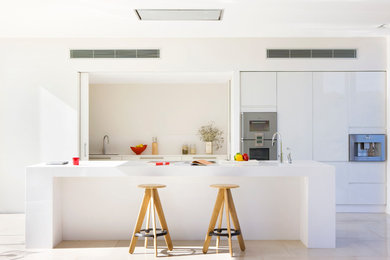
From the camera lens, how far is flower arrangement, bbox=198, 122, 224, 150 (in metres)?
8.25

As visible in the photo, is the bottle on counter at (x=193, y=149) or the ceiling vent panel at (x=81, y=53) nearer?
the ceiling vent panel at (x=81, y=53)

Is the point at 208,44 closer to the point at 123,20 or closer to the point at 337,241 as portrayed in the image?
the point at 123,20

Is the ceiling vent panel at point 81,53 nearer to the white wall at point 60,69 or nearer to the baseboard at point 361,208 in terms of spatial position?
the white wall at point 60,69

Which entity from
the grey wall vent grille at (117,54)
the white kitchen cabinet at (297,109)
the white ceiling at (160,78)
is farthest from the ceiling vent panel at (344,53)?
the grey wall vent grille at (117,54)

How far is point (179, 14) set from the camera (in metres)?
5.35

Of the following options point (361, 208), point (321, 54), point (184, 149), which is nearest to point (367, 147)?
point (361, 208)

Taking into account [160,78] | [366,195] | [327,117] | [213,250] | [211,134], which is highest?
[160,78]

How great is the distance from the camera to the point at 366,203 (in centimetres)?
687

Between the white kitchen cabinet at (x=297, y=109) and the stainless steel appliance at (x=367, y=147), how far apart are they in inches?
25.0

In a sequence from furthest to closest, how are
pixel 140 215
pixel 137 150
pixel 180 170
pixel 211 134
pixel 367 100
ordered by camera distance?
1. pixel 211 134
2. pixel 137 150
3. pixel 367 100
4. pixel 180 170
5. pixel 140 215

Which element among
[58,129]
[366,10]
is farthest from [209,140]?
[366,10]

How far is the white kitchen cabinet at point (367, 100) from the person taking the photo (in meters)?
6.88

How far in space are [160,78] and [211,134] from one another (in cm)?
141

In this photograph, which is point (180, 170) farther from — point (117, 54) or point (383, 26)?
point (383, 26)
